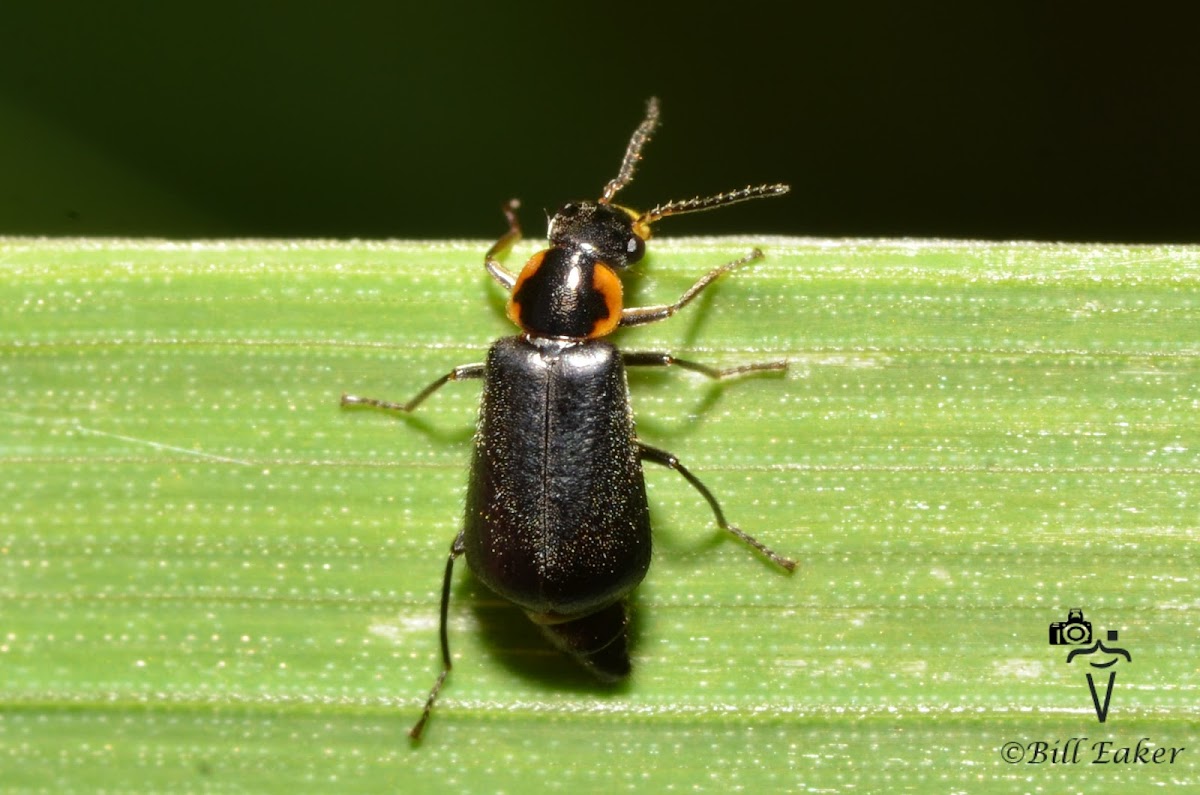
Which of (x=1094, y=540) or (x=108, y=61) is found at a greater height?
(x=108, y=61)

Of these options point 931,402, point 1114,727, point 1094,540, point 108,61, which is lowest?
point 1114,727

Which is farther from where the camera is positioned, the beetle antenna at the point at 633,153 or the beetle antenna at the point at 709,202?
the beetle antenna at the point at 633,153

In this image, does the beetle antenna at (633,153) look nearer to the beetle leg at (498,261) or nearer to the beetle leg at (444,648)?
the beetle leg at (498,261)

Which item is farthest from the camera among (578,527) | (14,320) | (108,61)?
(108,61)

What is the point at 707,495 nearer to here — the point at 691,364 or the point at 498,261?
the point at 691,364

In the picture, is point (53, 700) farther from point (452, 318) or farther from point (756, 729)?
point (756, 729)

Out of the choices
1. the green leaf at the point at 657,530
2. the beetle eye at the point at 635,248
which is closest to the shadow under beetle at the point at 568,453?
the beetle eye at the point at 635,248

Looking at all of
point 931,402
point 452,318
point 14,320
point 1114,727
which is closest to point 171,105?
point 14,320

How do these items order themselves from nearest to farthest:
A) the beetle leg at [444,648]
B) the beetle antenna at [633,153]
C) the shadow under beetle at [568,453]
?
the shadow under beetle at [568,453]
the beetle leg at [444,648]
the beetle antenna at [633,153]
